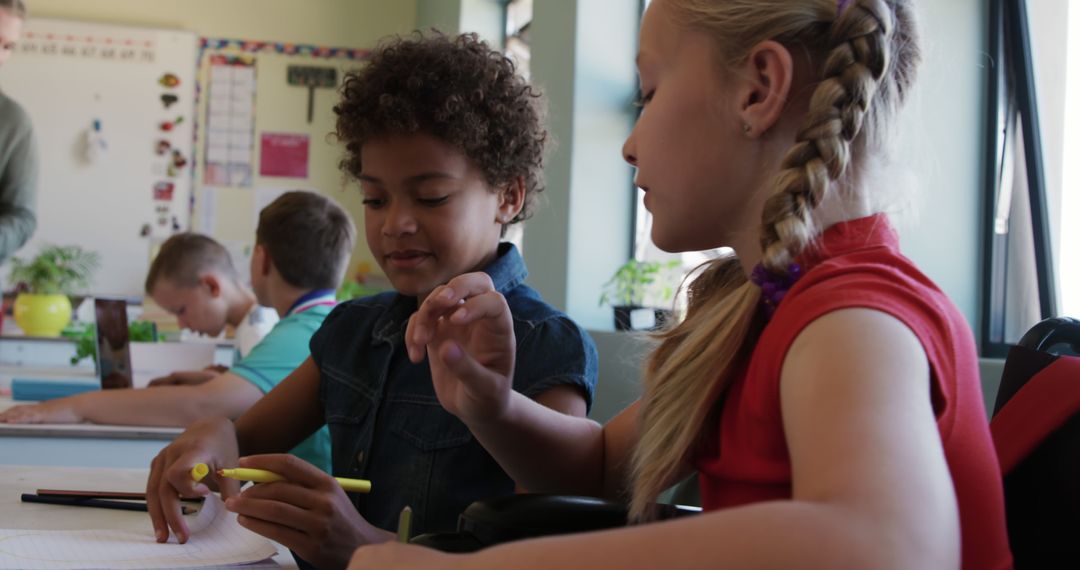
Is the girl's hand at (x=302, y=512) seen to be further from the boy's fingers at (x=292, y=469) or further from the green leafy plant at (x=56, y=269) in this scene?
the green leafy plant at (x=56, y=269)

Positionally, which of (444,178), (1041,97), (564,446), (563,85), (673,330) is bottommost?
(564,446)

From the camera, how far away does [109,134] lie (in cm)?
564

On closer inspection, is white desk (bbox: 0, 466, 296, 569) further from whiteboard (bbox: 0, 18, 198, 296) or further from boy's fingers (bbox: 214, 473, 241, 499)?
whiteboard (bbox: 0, 18, 198, 296)

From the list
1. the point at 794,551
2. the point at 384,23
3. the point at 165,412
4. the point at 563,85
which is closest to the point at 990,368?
the point at 794,551

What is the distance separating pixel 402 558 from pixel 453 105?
83 centimetres

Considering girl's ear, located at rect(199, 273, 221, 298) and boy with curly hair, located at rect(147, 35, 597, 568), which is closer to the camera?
boy with curly hair, located at rect(147, 35, 597, 568)

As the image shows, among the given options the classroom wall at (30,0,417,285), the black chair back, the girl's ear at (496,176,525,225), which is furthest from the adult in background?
the black chair back

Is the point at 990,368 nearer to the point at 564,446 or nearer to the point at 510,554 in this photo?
the point at 564,446

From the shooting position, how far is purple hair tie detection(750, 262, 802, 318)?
64 cm

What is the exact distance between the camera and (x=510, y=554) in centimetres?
49

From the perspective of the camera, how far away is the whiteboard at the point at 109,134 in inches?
219

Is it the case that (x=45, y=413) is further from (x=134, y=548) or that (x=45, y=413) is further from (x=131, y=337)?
(x=134, y=548)

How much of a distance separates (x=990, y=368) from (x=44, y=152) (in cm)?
534

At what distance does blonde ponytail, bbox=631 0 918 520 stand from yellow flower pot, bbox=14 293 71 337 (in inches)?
157
